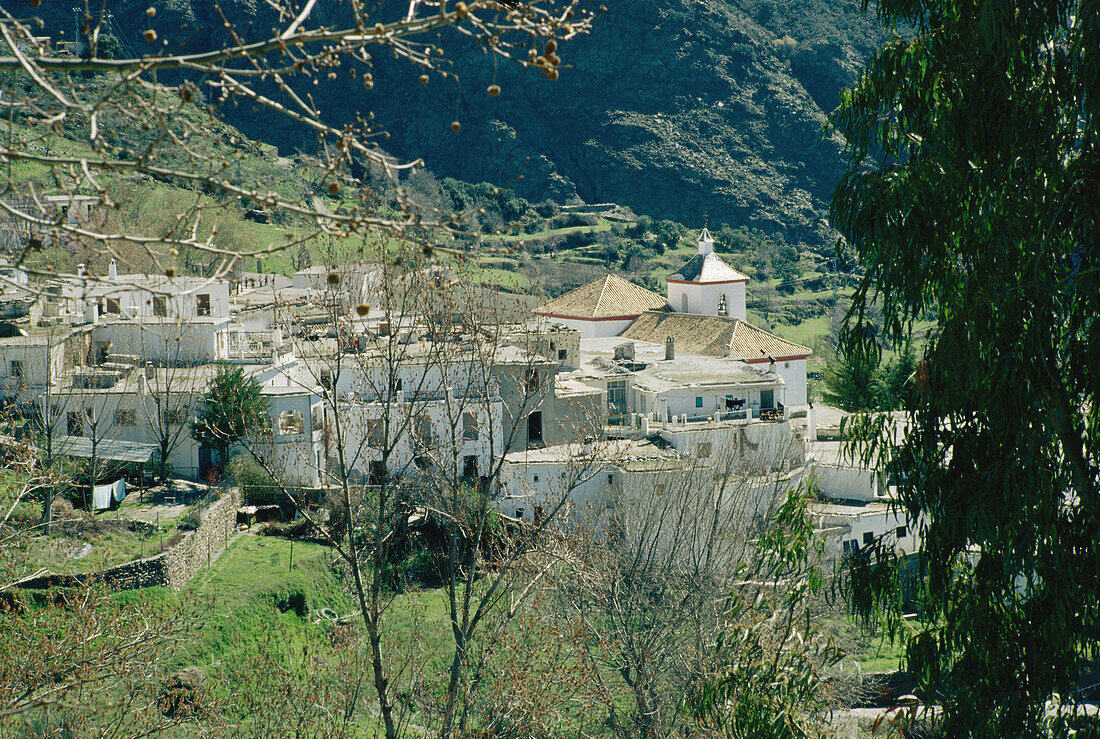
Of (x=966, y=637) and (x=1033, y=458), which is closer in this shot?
(x=1033, y=458)

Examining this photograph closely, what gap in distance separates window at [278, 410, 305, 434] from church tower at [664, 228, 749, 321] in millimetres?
19468

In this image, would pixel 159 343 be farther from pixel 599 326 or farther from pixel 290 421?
pixel 599 326

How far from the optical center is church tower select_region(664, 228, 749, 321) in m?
38.4

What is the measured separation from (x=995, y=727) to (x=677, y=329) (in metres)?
31.0

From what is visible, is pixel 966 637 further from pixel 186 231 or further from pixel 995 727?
pixel 186 231

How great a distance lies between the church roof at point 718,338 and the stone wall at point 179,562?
17580 mm

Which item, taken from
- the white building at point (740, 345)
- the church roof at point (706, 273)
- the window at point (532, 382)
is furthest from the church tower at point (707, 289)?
the window at point (532, 382)

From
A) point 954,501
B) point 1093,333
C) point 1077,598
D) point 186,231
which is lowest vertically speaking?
point 1077,598

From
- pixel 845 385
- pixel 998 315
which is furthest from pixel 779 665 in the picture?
pixel 845 385

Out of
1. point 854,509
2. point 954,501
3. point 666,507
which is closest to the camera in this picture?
point 954,501

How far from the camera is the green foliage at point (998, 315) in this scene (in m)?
4.38

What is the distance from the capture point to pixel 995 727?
14.8ft

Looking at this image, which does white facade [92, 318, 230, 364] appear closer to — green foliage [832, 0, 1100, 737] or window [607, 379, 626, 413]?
window [607, 379, 626, 413]

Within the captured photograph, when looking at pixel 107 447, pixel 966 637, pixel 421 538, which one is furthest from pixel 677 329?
pixel 966 637
